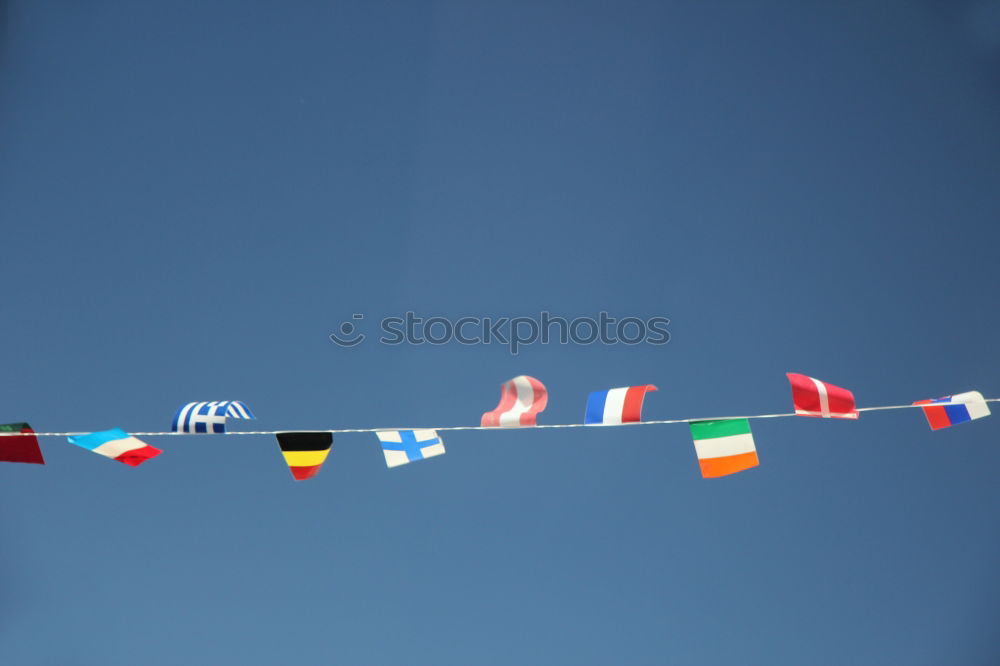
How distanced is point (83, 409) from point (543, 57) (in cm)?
253

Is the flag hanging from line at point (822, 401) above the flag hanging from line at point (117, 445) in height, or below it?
above

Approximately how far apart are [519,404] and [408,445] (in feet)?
1.20

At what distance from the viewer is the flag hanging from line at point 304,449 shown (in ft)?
7.54

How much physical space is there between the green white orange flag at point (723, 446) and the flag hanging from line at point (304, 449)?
1052 mm

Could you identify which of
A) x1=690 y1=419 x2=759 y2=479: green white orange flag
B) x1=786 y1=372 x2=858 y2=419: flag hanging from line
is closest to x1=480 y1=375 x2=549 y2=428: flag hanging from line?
A: x1=690 y1=419 x2=759 y2=479: green white orange flag

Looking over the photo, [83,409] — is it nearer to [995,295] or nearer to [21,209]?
[21,209]

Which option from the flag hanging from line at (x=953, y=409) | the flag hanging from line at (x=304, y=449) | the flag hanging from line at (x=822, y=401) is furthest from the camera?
the flag hanging from line at (x=953, y=409)

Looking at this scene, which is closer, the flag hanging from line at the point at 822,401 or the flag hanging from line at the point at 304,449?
the flag hanging from line at the point at 822,401

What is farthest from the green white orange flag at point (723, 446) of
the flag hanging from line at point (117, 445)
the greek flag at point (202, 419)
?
the flag hanging from line at point (117, 445)

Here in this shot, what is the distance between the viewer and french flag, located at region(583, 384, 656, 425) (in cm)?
218

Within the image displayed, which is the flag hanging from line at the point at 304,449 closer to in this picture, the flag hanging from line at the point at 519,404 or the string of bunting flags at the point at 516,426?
the string of bunting flags at the point at 516,426

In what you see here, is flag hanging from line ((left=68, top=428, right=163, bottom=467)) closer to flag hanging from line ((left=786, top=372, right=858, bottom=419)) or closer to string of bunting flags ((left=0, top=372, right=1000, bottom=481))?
string of bunting flags ((left=0, top=372, right=1000, bottom=481))

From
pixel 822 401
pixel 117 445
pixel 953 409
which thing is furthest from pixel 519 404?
pixel 953 409

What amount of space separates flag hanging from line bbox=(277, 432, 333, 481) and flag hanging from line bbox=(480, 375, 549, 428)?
476 mm
